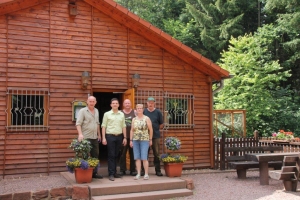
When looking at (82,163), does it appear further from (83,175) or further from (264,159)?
(264,159)

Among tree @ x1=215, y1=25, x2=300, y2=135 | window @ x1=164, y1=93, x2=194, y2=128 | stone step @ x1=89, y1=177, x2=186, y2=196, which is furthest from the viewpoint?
tree @ x1=215, y1=25, x2=300, y2=135

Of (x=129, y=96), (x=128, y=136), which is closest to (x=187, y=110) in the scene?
(x=129, y=96)

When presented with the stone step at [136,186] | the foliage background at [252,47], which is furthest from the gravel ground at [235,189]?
the foliage background at [252,47]

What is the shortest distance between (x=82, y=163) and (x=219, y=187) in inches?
125

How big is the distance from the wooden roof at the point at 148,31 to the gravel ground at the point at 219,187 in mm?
3237

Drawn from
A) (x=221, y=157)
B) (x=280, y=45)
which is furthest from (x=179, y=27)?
(x=221, y=157)

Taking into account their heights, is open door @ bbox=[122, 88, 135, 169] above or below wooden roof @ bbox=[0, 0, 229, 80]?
below

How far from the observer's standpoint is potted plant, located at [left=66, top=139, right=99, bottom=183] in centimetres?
662

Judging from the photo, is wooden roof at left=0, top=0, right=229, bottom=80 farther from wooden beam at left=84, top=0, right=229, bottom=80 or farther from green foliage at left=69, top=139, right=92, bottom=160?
green foliage at left=69, top=139, right=92, bottom=160

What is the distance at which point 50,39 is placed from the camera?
332 inches

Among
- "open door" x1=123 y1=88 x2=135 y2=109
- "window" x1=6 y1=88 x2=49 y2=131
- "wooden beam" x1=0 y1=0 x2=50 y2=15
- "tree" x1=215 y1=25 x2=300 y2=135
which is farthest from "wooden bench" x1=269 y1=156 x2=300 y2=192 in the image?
"tree" x1=215 y1=25 x2=300 y2=135

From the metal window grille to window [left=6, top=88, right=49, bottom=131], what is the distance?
9.00ft

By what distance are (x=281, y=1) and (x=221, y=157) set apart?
1499 centimetres

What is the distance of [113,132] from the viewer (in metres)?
6.99
